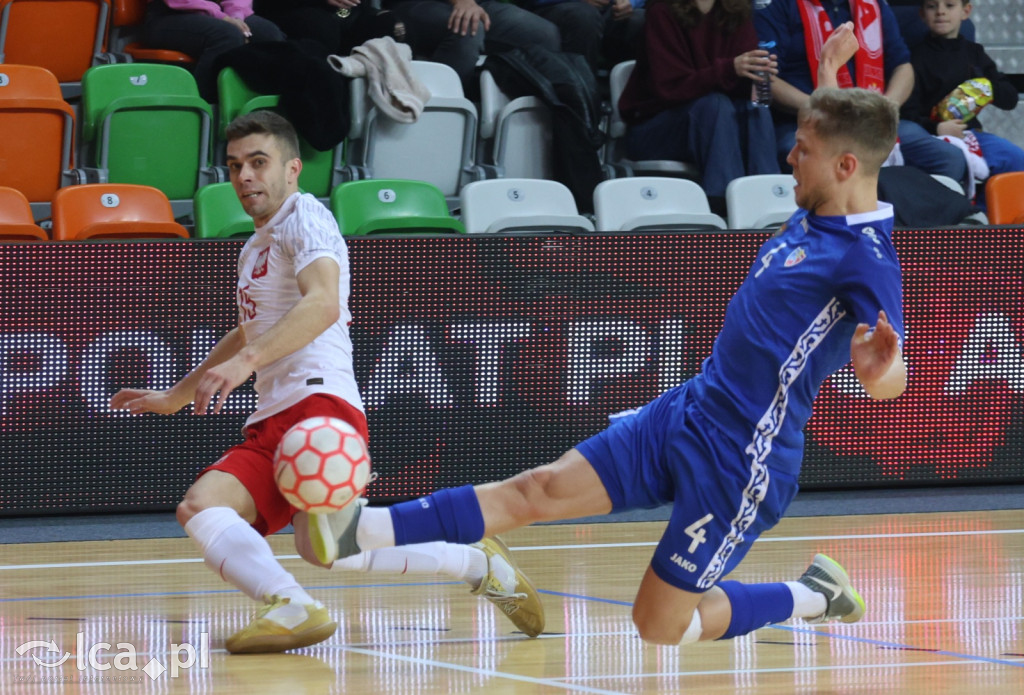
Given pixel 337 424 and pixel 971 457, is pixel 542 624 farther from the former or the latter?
pixel 971 457

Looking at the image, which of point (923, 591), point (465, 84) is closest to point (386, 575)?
point (923, 591)

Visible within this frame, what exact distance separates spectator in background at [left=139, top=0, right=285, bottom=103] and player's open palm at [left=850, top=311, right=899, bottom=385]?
20.1 ft

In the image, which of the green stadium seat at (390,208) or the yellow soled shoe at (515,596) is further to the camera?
the green stadium seat at (390,208)

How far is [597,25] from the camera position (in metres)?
9.89

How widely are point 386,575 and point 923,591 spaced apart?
2051 millimetres

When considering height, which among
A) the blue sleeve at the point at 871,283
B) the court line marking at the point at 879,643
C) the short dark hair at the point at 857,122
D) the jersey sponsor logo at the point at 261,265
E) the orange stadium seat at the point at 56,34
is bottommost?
the court line marking at the point at 879,643

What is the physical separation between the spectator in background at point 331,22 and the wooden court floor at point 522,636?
12.5 ft

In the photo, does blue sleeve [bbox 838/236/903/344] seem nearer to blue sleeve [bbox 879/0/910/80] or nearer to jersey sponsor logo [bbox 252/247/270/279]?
jersey sponsor logo [bbox 252/247/270/279]

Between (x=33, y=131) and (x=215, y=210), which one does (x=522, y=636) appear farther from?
(x=33, y=131)

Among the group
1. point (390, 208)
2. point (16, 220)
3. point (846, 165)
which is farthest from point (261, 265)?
point (390, 208)

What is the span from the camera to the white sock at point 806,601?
4.20m

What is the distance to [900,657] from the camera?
4270mm

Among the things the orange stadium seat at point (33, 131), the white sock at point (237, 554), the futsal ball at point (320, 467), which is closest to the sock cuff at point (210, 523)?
the white sock at point (237, 554)

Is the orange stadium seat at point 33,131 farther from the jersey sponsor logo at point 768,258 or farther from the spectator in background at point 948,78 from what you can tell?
the spectator in background at point 948,78
